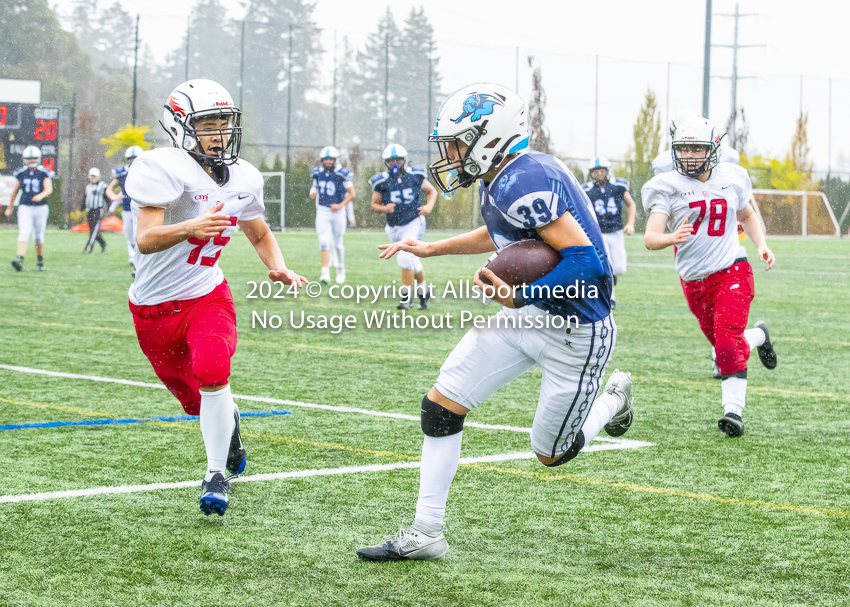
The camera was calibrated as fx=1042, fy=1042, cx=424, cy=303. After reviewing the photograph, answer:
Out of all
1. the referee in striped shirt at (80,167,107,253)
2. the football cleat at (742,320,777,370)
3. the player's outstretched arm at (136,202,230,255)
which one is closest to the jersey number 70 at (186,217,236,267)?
the player's outstretched arm at (136,202,230,255)

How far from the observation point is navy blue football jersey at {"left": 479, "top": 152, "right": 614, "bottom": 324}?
354 cm

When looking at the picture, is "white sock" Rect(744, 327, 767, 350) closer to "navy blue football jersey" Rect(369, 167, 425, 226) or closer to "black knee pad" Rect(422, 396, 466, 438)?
"black knee pad" Rect(422, 396, 466, 438)

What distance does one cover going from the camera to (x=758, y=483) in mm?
4723

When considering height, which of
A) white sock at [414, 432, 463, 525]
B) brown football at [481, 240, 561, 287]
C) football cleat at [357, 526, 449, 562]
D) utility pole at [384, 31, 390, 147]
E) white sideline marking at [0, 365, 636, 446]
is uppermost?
utility pole at [384, 31, 390, 147]

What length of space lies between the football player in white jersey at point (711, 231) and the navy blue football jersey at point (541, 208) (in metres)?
2.33

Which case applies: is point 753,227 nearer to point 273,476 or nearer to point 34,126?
point 273,476

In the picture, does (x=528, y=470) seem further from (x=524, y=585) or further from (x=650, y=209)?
(x=650, y=209)

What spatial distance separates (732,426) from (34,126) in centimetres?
2430

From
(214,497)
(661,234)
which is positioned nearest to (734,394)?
(661,234)

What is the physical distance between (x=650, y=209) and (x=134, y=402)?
135 inches

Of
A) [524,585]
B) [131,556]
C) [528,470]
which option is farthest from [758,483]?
[131,556]

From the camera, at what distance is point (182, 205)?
430cm

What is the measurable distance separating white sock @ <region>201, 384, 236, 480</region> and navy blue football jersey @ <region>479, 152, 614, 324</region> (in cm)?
129

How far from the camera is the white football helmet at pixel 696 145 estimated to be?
6.15 meters
